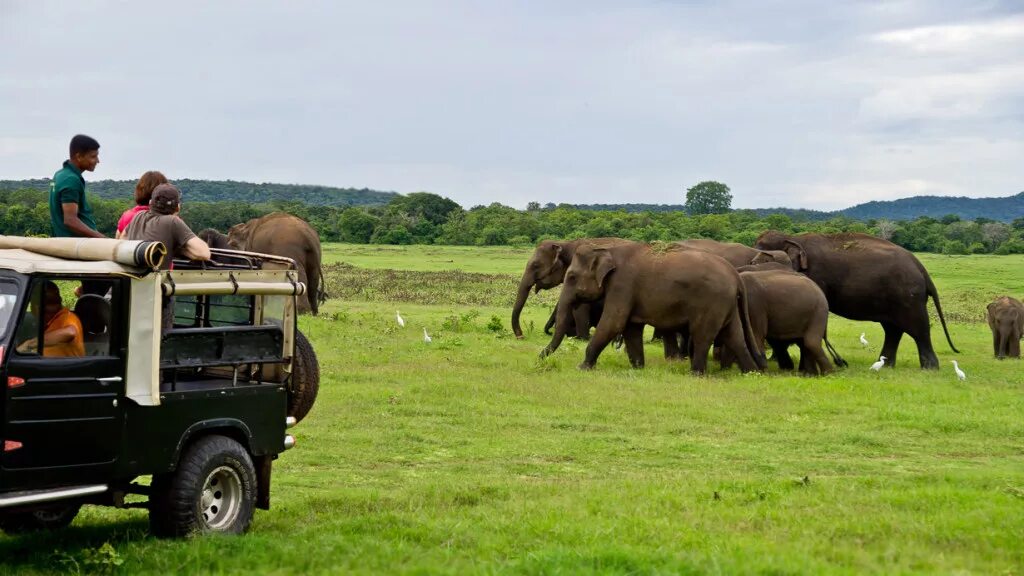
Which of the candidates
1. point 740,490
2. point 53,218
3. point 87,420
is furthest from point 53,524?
point 740,490

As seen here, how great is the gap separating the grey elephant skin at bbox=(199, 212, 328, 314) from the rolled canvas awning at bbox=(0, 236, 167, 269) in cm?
1719

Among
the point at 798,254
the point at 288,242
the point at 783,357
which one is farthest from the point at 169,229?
the point at 798,254

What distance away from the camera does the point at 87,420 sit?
7695 mm

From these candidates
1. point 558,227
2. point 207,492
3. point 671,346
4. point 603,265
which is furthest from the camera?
point 558,227

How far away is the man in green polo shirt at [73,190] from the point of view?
32.9 feet

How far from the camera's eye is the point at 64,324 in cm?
789

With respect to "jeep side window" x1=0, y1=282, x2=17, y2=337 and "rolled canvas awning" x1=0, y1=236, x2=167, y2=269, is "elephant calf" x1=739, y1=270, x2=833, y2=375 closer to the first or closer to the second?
"rolled canvas awning" x1=0, y1=236, x2=167, y2=269

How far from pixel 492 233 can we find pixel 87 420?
63192 mm

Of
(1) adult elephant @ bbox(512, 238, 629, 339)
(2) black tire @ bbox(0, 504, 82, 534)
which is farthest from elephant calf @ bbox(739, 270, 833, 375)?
(2) black tire @ bbox(0, 504, 82, 534)

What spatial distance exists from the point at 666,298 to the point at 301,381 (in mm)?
12065

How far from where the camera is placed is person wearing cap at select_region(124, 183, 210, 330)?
9094 millimetres

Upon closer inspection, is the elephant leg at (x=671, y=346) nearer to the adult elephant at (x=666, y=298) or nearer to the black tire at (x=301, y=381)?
the adult elephant at (x=666, y=298)

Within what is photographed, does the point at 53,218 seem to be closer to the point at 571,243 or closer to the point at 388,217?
the point at 571,243

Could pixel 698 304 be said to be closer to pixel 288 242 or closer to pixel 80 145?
pixel 288 242
